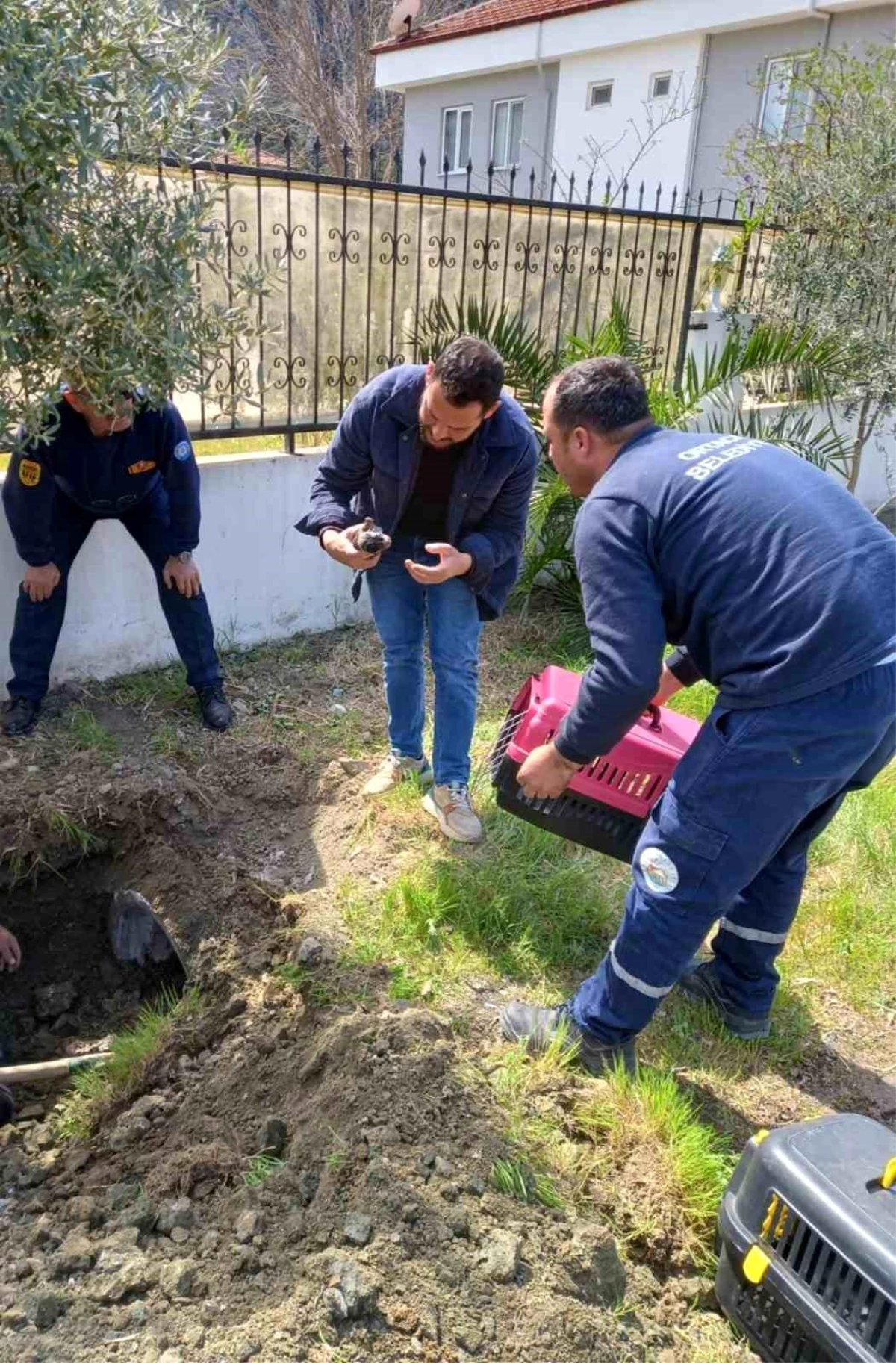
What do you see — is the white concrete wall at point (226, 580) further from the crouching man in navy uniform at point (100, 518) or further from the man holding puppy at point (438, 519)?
the man holding puppy at point (438, 519)

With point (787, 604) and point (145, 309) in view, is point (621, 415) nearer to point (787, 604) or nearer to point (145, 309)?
point (787, 604)

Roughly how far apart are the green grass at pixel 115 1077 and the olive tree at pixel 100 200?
1.79 m

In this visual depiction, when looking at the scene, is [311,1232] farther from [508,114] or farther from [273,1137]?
[508,114]

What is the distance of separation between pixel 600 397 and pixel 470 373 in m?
0.65

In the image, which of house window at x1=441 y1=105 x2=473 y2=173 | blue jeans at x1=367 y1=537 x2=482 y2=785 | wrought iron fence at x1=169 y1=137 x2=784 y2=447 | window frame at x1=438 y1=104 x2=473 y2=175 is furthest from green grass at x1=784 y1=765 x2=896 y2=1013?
house window at x1=441 y1=105 x2=473 y2=173

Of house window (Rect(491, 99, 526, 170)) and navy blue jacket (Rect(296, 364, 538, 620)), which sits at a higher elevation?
house window (Rect(491, 99, 526, 170))

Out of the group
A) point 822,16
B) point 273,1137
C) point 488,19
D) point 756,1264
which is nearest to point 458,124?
point 488,19

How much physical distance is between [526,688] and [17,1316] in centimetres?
196

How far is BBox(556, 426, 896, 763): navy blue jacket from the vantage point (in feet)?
7.34

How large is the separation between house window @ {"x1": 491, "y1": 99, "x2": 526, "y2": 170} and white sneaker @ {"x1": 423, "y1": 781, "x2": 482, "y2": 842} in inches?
698

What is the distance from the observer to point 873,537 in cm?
234

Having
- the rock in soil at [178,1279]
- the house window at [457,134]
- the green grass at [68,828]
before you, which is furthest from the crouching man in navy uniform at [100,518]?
the house window at [457,134]

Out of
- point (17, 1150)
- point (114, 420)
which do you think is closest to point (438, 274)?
point (114, 420)

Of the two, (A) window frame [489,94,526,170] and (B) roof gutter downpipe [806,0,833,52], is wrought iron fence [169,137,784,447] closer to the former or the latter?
(B) roof gutter downpipe [806,0,833,52]
